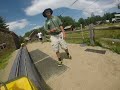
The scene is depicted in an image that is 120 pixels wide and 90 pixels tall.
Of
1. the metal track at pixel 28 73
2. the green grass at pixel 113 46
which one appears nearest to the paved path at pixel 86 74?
the metal track at pixel 28 73

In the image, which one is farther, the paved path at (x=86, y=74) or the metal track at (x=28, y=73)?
the metal track at (x=28, y=73)

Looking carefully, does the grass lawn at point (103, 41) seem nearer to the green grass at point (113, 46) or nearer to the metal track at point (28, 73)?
the green grass at point (113, 46)

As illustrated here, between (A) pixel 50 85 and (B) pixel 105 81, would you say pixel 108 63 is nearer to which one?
(B) pixel 105 81

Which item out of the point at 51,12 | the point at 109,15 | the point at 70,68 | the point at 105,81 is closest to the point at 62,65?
the point at 70,68

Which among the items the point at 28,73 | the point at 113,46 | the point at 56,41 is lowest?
the point at 113,46

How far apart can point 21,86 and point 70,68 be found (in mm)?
3070

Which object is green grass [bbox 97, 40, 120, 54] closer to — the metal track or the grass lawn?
the grass lawn

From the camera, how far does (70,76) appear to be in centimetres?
543

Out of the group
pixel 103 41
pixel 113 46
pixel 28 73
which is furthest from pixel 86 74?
pixel 103 41

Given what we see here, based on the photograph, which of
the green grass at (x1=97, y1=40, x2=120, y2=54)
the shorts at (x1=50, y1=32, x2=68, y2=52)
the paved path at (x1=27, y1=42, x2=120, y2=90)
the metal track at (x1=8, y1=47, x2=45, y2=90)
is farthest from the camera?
A: the green grass at (x1=97, y1=40, x2=120, y2=54)

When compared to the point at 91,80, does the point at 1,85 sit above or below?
above

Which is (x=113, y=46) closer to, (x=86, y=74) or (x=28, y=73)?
(x=86, y=74)

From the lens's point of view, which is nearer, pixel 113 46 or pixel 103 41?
pixel 113 46

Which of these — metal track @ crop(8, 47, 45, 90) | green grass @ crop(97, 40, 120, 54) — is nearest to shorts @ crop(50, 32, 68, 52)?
metal track @ crop(8, 47, 45, 90)
